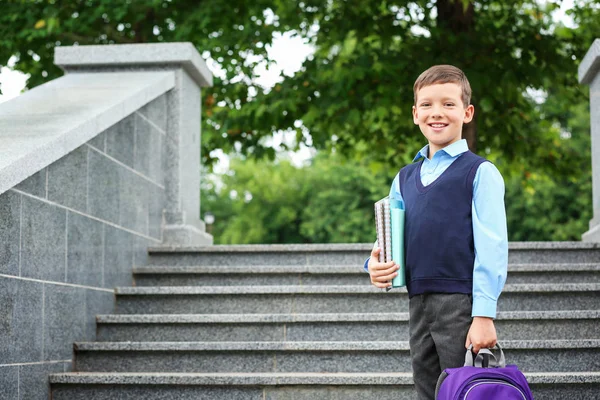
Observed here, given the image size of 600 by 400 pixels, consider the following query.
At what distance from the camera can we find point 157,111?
6973mm

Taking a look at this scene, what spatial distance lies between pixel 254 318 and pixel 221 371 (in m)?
0.44

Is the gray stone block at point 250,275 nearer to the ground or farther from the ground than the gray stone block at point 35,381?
farther from the ground

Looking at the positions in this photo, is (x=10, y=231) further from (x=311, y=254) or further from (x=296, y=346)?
(x=311, y=254)

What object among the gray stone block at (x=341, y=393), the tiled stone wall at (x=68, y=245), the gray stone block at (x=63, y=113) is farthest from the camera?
the gray stone block at (x=341, y=393)

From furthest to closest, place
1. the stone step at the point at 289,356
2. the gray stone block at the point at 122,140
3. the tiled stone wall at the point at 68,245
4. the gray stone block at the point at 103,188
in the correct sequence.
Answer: the gray stone block at the point at 122,140 → the gray stone block at the point at 103,188 → the stone step at the point at 289,356 → the tiled stone wall at the point at 68,245

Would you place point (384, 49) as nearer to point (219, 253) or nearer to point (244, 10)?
point (244, 10)

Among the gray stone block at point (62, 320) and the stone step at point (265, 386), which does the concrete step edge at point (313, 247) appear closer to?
the gray stone block at point (62, 320)

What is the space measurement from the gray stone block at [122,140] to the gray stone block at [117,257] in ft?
1.76

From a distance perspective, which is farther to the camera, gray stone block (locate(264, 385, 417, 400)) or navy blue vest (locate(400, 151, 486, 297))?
gray stone block (locate(264, 385, 417, 400))

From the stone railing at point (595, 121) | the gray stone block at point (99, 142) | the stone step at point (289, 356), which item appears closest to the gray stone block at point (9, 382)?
the stone step at point (289, 356)

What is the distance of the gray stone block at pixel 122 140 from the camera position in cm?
571

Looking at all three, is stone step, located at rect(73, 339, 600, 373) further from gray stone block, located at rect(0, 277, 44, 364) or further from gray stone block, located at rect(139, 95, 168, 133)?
gray stone block, located at rect(139, 95, 168, 133)

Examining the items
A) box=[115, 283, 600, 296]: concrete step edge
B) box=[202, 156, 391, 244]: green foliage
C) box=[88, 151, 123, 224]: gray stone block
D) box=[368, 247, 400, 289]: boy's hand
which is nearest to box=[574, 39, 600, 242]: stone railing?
box=[115, 283, 600, 296]: concrete step edge

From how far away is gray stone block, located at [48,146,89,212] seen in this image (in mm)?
4744
